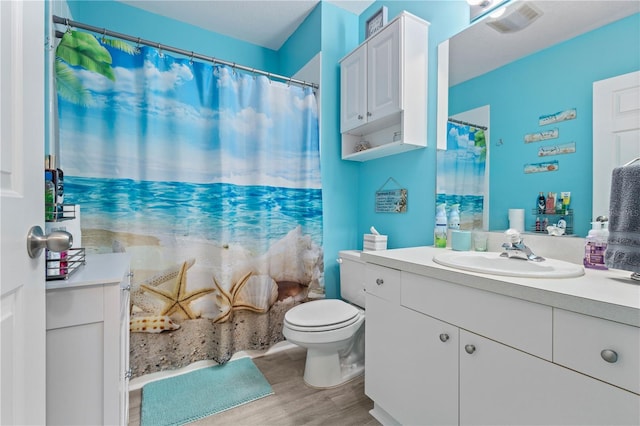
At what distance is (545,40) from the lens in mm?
1243

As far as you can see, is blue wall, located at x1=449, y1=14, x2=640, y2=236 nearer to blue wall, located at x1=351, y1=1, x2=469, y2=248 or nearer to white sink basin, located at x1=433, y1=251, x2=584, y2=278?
white sink basin, located at x1=433, y1=251, x2=584, y2=278

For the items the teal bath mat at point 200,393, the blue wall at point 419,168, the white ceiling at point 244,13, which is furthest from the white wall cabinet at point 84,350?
the white ceiling at point 244,13

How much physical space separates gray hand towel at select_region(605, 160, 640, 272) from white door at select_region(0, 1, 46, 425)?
1480 mm

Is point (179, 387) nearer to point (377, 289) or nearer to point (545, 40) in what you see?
point (377, 289)

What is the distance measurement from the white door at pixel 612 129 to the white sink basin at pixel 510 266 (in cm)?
29

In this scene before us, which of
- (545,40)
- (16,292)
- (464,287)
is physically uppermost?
(545,40)

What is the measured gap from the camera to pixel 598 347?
0.71 meters

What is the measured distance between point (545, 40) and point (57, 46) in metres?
2.37

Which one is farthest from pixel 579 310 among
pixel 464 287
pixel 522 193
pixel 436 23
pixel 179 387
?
pixel 179 387

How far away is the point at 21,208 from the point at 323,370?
161 centimetres

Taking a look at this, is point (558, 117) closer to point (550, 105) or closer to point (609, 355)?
point (550, 105)

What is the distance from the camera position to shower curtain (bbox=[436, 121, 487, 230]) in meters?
1.52

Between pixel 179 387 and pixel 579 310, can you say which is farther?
pixel 179 387

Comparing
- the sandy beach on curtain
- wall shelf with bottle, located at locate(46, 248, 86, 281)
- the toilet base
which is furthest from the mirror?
wall shelf with bottle, located at locate(46, 248, 86, 281)
